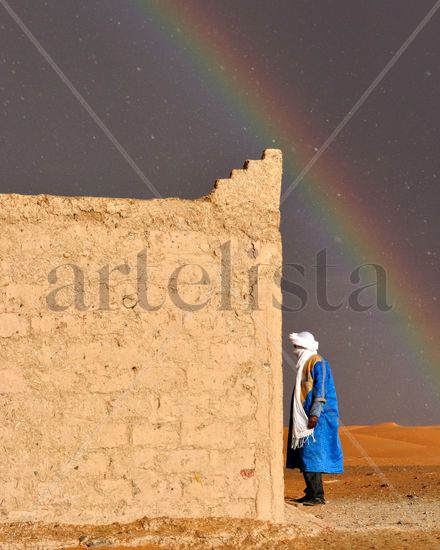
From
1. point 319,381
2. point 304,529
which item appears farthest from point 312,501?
point 304,529

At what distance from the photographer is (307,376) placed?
8.36 meters

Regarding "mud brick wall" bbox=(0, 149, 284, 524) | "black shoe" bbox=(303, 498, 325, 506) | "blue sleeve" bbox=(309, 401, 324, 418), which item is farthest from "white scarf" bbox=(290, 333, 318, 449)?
"mud brick wall" bbox=(0, 149, 284, 524)

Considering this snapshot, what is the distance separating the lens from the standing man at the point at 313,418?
8.28 metres

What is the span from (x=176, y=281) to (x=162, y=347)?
545 mm

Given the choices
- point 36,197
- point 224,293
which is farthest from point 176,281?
point 36,197

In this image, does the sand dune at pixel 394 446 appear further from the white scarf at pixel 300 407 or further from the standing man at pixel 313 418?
the white scarf at pixel 300 407

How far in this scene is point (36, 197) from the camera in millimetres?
6836

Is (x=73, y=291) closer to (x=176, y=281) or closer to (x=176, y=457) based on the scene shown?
(x=176, y=281)

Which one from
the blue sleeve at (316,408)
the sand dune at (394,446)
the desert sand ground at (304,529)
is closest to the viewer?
the desert sand ground at (304,529)

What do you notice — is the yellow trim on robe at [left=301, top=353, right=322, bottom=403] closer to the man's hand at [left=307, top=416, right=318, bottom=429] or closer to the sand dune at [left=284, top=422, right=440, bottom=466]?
the man's hand at [left=307, top=416, right=318, bottom=429]

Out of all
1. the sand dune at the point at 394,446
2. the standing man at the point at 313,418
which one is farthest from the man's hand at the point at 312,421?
the sand dune at the point at 394,446

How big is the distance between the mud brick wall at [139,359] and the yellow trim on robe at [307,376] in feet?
4.22

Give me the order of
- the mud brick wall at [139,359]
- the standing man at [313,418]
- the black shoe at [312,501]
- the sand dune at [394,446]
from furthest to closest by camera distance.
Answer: the sand dune at [394,446]
the black shoe at [312,501]
the standing man at [313,418]
the mud brick wall at [139,359]

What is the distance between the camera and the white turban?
849 cm
